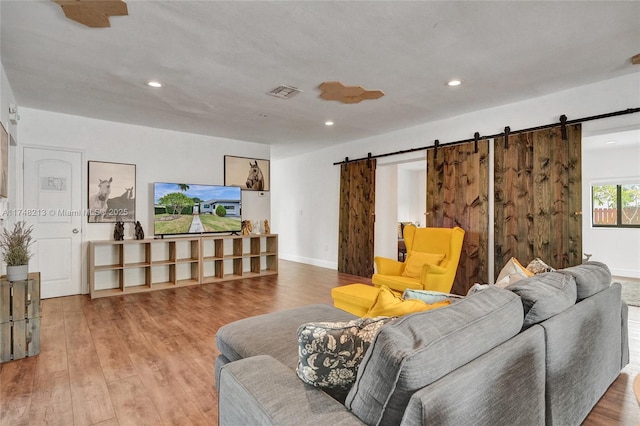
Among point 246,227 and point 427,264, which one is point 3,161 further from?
point 427,264

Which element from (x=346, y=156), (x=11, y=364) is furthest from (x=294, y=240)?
(x=11, y=364)

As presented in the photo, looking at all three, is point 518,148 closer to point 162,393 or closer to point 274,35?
point 274,35

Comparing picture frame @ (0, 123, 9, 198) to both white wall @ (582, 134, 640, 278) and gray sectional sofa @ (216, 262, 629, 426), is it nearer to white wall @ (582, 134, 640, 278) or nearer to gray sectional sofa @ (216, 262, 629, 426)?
gray sectional sofa @ (216, 262, 629, 426)

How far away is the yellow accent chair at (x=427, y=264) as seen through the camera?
368cm

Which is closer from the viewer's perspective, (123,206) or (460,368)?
(460,368)

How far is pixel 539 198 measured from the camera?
3.99 meters

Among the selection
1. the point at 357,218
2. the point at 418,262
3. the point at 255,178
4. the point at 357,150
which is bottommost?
the point at 418,262

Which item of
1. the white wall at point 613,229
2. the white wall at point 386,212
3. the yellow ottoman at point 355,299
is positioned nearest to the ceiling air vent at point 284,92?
the yellow ottoman at point 355,299

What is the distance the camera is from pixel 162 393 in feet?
7.10

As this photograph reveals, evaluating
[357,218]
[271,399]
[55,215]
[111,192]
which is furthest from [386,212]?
[271,399]

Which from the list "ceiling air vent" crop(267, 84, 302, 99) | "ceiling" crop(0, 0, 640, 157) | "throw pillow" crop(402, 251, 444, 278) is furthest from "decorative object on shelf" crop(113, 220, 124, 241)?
"throw pillow" crop(402, 251, 444, 278)

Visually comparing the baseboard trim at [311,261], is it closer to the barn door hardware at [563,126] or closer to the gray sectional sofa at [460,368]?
the barn door hardware at [563,126]

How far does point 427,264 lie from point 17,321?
147 inches

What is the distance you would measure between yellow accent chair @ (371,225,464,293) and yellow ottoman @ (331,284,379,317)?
892 millimetres
